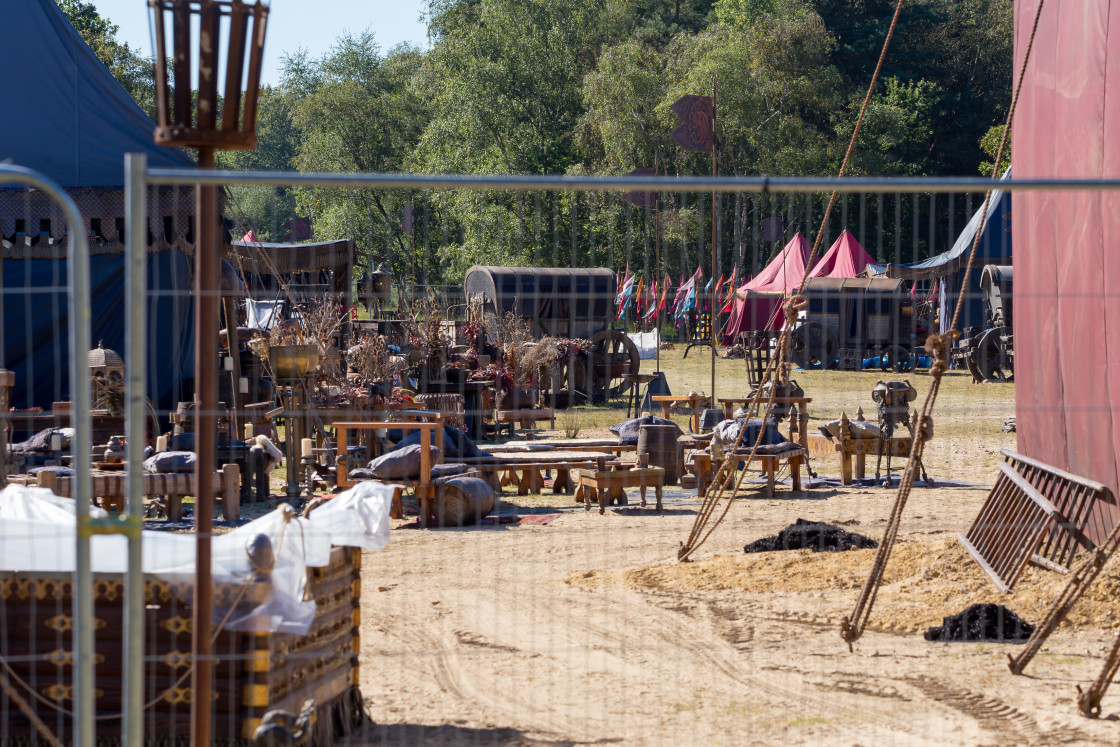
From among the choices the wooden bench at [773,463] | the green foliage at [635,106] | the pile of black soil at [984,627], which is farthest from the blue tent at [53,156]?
the green foliage at [635,106]

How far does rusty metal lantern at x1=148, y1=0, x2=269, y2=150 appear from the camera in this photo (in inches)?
122

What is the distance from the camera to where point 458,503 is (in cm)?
963

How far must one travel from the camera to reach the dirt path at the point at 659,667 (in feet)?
14.9

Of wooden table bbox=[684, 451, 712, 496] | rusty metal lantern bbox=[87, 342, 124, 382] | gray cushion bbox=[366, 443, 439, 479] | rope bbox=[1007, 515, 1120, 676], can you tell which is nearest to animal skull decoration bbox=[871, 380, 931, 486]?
wooden table bbox=[684, 451, 712, 496]

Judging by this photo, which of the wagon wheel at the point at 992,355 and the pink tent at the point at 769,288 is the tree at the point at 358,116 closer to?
the pink tent at the point at 769,288

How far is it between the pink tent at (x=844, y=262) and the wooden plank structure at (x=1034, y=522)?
881 inches

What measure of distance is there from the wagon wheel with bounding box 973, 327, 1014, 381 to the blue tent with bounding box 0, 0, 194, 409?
52.5 ft

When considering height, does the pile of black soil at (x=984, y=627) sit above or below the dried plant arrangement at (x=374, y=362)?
below

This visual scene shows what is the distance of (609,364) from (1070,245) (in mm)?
12754

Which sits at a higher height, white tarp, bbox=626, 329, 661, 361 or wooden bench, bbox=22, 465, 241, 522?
white tarp, bbox=626, 329, 661, 361

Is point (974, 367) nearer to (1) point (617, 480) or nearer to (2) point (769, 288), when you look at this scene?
(2) point (769, 288)

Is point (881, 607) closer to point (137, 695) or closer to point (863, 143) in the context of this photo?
point (137, 695)

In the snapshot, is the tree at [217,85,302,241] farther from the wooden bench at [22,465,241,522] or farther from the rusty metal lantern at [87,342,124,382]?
the wooden bench at [22,465,241,522]

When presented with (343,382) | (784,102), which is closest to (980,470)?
(343,382)
